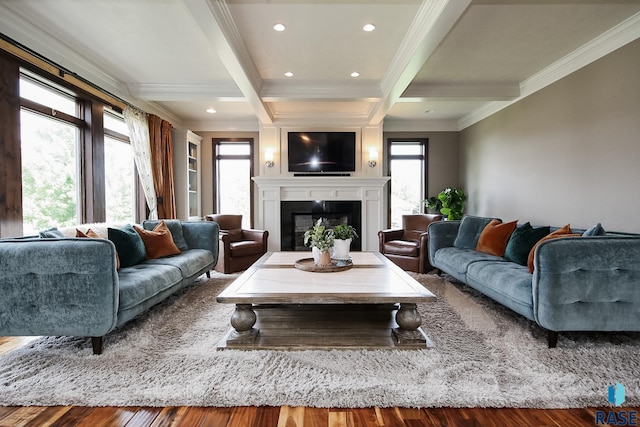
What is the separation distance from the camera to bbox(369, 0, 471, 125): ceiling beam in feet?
7.37

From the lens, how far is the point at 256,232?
4.66m

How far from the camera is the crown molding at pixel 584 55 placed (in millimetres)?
2674

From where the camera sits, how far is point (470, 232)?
384 centimetres

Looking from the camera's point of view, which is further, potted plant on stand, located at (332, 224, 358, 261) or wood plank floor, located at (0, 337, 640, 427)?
potted plant on stand, located at (332, 224, 358, 261)

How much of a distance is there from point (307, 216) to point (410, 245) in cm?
210

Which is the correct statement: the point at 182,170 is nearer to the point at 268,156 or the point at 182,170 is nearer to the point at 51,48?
the point at 268,156

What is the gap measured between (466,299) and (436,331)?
968mm

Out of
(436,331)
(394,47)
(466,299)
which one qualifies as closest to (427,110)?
(394,47)

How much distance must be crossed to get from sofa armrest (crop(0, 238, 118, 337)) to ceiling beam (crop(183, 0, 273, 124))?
5.72 feet

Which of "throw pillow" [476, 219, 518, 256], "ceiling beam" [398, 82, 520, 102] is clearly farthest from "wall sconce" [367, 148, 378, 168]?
"throw pillow" [476, 219, 518, 256]

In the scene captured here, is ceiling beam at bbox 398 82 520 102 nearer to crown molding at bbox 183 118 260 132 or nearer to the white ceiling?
the white ceiling

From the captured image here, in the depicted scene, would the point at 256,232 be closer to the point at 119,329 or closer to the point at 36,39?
the point at 119,329

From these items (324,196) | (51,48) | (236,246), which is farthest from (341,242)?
(51,48)

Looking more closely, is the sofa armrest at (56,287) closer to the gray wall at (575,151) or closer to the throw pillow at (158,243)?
the throw pillow at (158,243)
